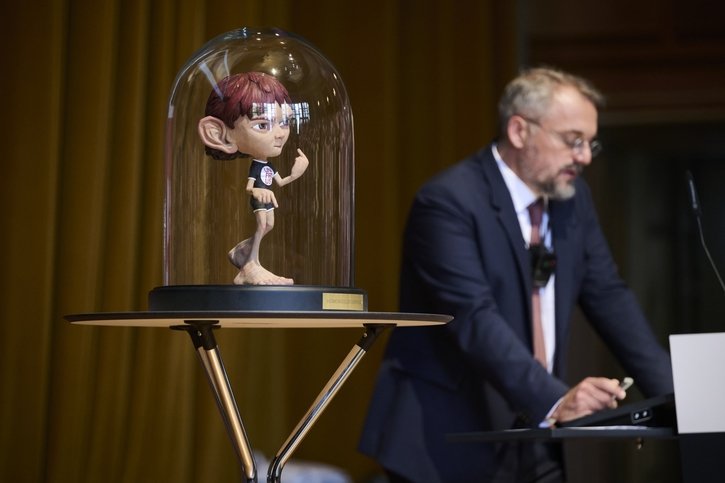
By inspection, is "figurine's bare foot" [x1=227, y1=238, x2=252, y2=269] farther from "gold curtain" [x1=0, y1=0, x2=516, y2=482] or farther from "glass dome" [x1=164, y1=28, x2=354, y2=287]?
"gold curtain" [x1=0, y1=0, x2=516, y2=482]

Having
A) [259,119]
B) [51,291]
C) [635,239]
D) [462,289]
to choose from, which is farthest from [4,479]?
[635,239]

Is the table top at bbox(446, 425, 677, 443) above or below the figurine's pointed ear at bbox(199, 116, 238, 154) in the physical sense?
below

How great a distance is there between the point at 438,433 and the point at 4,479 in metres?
1.14

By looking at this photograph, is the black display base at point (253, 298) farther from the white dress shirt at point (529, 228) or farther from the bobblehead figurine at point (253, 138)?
the white dress shirt at point (529, 228)

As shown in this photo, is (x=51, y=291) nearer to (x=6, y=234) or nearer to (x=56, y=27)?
(x=6, y=234)

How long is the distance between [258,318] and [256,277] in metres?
0.25

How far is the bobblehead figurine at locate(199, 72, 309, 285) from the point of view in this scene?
173 cm

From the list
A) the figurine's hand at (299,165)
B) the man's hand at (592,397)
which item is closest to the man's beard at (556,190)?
the man's hand at (592,397)

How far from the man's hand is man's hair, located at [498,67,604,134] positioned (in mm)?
879

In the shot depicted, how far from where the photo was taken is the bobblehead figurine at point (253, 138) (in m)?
1.73

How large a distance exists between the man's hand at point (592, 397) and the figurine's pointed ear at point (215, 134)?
2.83ft

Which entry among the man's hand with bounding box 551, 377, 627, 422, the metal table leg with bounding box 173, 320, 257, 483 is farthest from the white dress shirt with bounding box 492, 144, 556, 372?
the metal table leg with bounding box 173, 320, 257, 483

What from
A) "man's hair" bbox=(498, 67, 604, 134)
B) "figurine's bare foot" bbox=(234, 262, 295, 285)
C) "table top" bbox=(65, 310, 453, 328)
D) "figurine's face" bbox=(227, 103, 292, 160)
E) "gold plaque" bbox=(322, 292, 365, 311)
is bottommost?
"table top" bbox=(65, 310, 453, 328)

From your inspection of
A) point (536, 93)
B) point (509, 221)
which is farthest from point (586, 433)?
point (536, 93)
